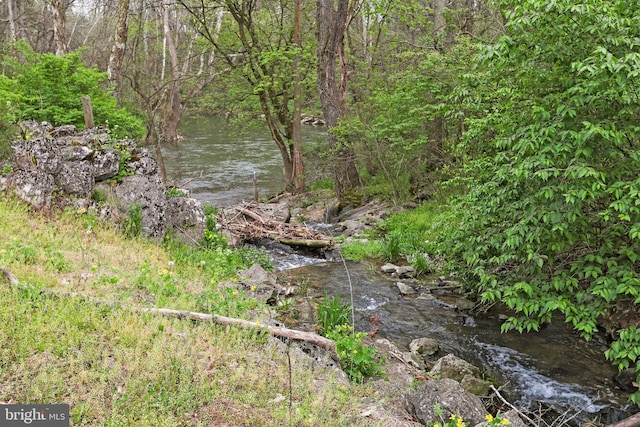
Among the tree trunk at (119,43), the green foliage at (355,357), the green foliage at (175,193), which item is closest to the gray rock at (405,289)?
the green foliage at (355,357)

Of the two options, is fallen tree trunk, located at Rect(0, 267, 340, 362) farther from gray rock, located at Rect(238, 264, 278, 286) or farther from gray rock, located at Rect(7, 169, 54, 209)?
gray rock, located at Rect(7, 169, 54, 209)

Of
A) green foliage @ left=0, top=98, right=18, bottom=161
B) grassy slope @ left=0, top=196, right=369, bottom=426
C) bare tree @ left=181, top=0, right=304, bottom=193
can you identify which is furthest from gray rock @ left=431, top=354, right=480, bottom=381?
bare tree @ left=181, top=0, right=304, bottom=193

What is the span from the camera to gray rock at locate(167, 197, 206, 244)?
9.24 meters

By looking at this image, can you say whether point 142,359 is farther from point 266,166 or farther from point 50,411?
point 266,166

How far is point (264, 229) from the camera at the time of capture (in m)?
12.0

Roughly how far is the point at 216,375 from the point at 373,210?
10.1 meters

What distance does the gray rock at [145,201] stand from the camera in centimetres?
866

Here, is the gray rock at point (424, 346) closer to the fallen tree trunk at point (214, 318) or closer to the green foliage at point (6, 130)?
the fallen tree trunk at point (214, 318)

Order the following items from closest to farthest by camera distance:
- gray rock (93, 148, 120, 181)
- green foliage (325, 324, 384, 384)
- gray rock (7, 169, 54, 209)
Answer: green foliage (325, 324, 384, 384) < gray rock (7, 169, 54, 209) < gray rock (93, 148, 120, 181)

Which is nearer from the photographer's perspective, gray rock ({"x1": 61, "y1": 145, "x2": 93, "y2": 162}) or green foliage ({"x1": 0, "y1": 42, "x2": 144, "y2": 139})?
gray rock ({"x1": 61, "y1": 145, "x2": 93, "y2": 162})

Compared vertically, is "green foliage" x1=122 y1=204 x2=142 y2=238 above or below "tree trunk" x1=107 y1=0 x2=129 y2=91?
below

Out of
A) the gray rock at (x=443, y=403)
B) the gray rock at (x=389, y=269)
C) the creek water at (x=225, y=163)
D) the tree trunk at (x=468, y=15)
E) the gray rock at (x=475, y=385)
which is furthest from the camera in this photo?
the creek water at (x=225, y=163)

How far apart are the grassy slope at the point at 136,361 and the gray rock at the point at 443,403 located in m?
0.51

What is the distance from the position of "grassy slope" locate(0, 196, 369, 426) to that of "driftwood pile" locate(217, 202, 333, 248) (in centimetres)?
539
